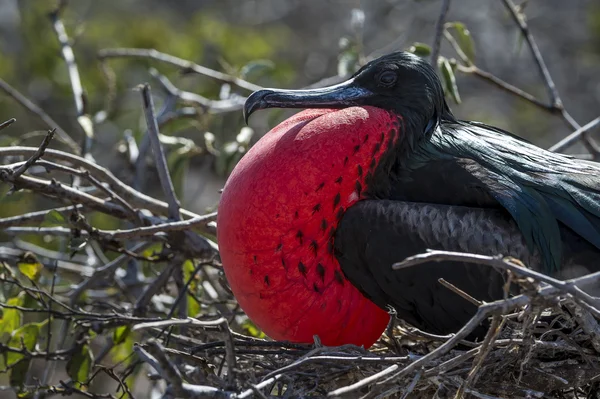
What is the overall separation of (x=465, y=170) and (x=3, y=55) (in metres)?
4.28

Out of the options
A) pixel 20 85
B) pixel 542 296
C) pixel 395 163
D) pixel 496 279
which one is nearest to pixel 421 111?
pixel 395 163

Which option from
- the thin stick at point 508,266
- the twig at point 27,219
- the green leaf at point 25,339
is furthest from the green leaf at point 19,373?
the thin stick at point 508,266

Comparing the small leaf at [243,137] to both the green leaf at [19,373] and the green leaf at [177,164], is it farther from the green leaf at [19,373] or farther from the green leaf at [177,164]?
the green leaf at [19,373]

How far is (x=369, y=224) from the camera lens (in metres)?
2.79

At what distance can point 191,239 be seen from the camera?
333 centimetres

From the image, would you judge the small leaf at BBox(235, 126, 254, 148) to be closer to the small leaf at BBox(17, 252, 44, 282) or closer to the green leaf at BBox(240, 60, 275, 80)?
the green leaf at BBox(240, 60, 275, 80)

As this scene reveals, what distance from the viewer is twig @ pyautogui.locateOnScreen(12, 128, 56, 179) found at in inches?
108

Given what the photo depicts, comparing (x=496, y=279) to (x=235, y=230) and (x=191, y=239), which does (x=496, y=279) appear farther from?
(x=191, y=239)

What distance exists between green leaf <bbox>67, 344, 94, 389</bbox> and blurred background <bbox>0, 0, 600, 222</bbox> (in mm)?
1930

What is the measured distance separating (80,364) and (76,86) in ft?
4.15

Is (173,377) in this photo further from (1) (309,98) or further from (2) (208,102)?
(2) (208,102)

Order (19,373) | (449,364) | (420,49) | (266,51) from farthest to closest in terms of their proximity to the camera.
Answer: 1. (266,51)
2. (420,49)
3. (19,373)
4. (449,364)

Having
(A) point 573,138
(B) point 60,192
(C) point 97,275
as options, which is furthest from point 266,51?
(B) point 60,192

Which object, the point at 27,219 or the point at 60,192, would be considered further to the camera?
the point at 27,219
